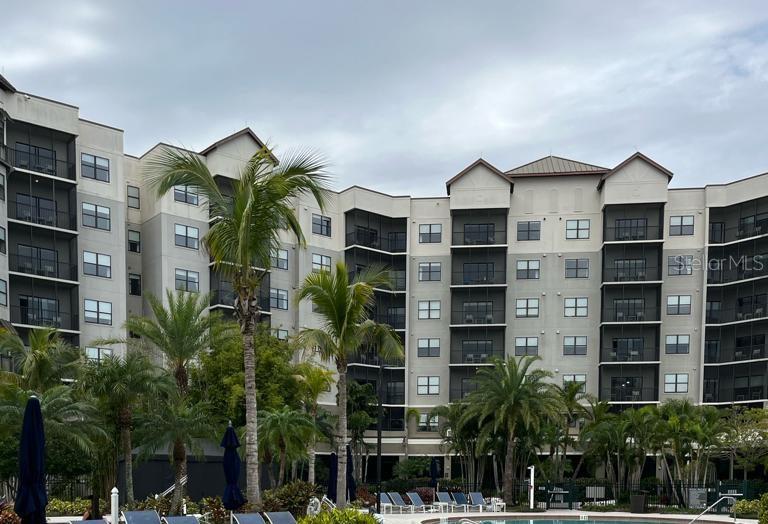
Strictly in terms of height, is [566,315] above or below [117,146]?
below

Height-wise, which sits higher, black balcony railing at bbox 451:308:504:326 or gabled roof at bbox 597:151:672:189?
gabled roof at bbox 597:151:672:189

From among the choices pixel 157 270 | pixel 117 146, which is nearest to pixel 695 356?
pixel 157 270

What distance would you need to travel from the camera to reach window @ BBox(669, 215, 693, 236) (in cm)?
5794

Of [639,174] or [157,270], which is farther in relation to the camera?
[639,174]

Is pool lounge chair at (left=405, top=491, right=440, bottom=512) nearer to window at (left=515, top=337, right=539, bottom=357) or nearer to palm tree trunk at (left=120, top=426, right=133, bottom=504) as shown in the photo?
palm tree trunk at (left=120, top=426, right=133, bottom=504)

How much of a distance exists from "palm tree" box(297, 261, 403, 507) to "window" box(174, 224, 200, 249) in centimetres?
2842

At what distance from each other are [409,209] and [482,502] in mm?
28067

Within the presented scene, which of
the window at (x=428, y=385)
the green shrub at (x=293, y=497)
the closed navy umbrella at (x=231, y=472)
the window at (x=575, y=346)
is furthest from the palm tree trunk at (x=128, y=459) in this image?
the window at (x=575, y=346)

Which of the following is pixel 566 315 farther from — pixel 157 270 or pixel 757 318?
pixel 157 270

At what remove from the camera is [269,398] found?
38.2 m

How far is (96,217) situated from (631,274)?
3740 cm

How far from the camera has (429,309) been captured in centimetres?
6094

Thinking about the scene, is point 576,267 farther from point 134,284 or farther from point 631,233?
point 134,284

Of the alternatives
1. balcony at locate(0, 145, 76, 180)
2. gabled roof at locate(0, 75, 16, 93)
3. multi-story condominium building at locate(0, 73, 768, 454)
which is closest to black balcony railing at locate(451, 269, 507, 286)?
multi-story condominium building at locate(0, 73, 768, 454)
